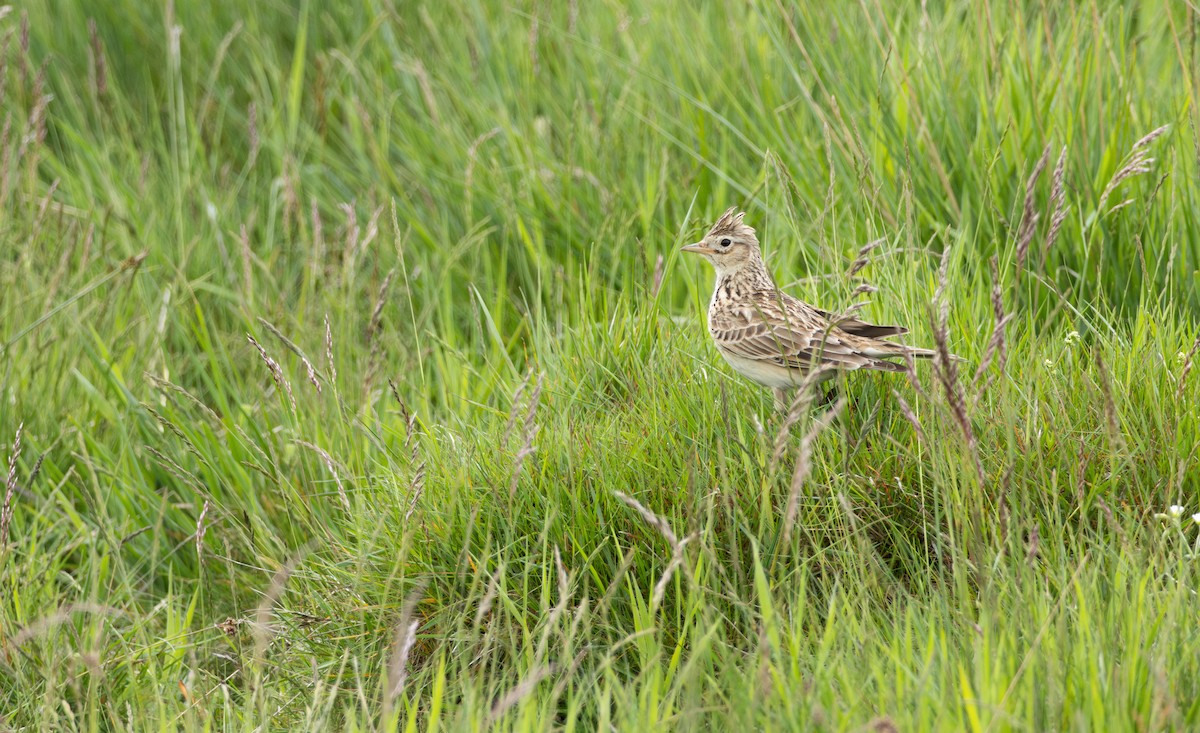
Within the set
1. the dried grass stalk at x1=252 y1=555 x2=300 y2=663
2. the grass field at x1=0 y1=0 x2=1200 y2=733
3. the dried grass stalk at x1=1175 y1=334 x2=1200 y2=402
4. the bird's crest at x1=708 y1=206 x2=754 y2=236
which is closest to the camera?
the dried grass stalk at x1=252 y1=555 x2=300 y2=663

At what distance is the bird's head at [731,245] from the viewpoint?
445 cm

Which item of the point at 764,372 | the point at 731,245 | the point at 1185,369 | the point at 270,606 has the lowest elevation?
the point at 270,606

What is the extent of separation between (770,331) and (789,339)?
0.41 metres

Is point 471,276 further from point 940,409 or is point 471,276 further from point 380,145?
point 940,409

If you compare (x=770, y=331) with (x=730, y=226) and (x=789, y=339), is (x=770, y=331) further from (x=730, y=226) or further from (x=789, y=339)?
(x=730, y=226)

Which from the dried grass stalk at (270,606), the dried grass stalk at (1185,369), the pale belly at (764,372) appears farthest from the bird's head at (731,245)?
the dried grass stalk at (270,606)

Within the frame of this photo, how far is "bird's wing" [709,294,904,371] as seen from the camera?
3537mm

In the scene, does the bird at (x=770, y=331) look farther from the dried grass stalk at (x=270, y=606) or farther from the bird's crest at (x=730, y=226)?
the dried grass stalk at (x=270, y=606)

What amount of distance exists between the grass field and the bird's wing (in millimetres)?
147

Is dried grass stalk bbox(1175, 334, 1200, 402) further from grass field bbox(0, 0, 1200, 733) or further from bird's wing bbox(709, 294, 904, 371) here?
bird's wing bbox(709, 294, 904, 371)

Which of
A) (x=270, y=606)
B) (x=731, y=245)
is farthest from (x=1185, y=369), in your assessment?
(x=270, y=606)

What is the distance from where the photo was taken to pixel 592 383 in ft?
13.3

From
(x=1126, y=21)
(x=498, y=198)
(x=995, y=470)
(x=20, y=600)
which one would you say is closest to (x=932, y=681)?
(x=995, y=470)

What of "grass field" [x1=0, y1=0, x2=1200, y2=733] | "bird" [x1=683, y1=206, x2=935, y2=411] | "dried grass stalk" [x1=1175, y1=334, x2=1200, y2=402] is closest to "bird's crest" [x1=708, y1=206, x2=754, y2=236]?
"bird" [x1=683, y1=206, x2=935, y2=411]
